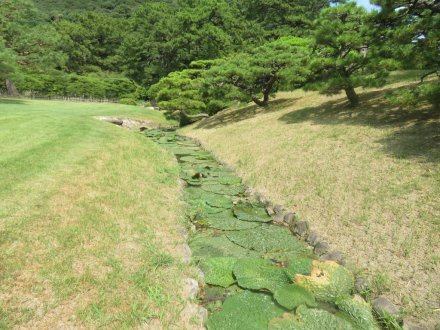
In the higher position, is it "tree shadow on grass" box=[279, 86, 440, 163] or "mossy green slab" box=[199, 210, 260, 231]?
"tree shadow on grass" box=[279, 86, 440, 163]

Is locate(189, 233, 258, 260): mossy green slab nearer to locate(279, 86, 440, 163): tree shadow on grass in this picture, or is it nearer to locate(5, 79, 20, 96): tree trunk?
locate(279, 86, 440, 163): tree shadow on grass

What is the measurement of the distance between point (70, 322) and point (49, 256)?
4.16ft

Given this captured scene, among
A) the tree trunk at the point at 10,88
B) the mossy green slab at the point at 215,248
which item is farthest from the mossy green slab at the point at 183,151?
the tree trunk at the point at 10,88

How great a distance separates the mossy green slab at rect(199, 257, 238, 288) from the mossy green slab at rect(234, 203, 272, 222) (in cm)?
175

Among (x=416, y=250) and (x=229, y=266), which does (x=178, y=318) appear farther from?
(x=416, y=250)

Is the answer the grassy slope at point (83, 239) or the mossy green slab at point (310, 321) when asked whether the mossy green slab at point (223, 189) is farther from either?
the mossy green slab at point (310, 321)

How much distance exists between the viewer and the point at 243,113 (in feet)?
61.4

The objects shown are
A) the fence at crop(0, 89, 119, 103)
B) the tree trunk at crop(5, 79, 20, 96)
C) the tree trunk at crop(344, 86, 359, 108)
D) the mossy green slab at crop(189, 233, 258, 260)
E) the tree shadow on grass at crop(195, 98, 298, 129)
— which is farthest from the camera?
the fence at crop(0, 89, 119, 103)

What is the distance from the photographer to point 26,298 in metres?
3.70

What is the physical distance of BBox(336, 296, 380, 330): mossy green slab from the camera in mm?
3893

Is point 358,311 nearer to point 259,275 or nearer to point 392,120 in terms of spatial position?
point 259,275

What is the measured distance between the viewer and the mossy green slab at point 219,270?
4750 mm

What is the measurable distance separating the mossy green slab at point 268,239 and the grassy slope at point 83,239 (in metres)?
1.27

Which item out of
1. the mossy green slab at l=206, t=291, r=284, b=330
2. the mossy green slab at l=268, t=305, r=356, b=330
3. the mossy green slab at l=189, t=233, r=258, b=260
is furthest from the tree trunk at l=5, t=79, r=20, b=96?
the mossy green slab at l=268, t=305, r=356, b=330
